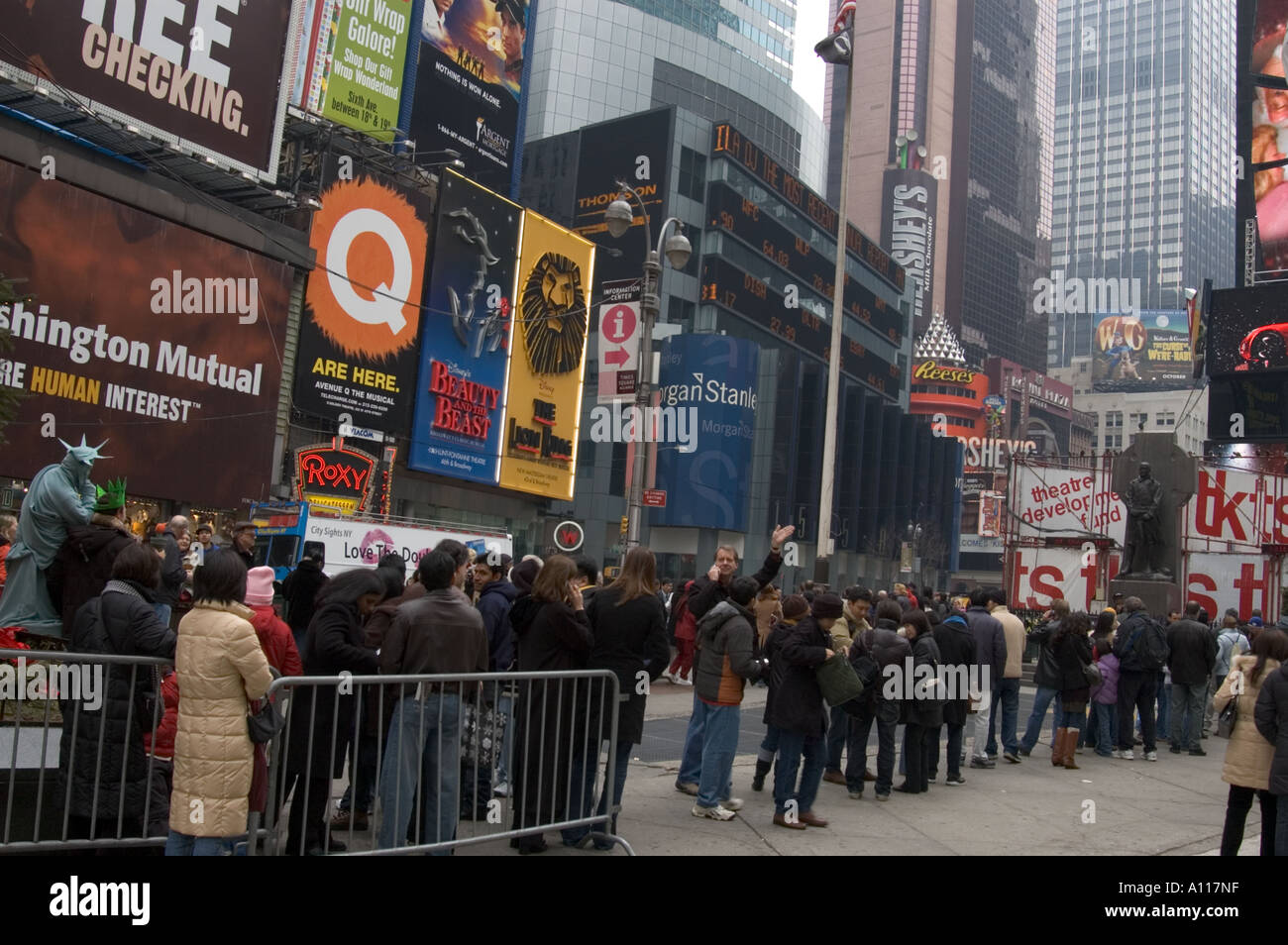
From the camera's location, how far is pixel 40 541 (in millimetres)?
6648

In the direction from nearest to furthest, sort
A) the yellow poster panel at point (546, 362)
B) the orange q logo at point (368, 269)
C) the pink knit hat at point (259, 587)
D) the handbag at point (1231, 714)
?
the pink knit hat at point (259, 587), the handbag at point (1231, 714), the orange q logo at point (368, 269), the yellow poster panel at point (546, 362)

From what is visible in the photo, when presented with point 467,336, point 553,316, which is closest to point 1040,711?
point 467,336

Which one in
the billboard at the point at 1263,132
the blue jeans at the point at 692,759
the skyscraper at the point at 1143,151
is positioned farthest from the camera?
the skyscraper at the point at 1143,151

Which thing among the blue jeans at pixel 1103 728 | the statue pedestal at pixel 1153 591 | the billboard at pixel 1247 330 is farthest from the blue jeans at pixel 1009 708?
the billboard at pixel 1247 330

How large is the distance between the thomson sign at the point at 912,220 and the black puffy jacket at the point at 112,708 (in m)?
140

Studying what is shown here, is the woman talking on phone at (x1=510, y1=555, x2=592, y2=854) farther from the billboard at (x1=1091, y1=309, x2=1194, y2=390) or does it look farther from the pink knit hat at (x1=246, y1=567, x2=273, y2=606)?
the billboard at (x1=1091, y1=309, x2=1194, y2=390)

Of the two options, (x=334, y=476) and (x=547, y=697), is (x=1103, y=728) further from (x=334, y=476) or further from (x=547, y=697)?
(x=334, y=476)

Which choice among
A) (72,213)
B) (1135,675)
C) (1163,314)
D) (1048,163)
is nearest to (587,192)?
(72,213)

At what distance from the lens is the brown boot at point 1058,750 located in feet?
38.9

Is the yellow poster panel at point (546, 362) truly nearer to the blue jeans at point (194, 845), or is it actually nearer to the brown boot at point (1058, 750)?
the brown boot at point (1058, 750)

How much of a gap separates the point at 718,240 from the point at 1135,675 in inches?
2123

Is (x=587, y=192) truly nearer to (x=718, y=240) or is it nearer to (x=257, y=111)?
(x=718, y=240)

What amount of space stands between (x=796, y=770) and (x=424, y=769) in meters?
3.12

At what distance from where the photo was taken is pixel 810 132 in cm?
9681
